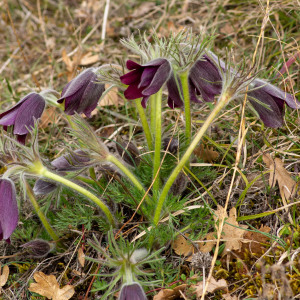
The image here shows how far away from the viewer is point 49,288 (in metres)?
1.50

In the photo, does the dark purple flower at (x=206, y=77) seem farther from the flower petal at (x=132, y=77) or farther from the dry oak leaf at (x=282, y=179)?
the dry oak leaf at (x=282, y=179)

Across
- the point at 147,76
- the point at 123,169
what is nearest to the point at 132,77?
the point at 147,76

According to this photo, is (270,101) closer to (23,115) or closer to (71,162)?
(71,162)

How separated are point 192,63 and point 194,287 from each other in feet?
2.62

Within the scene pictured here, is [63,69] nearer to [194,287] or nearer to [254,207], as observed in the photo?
[254,207]

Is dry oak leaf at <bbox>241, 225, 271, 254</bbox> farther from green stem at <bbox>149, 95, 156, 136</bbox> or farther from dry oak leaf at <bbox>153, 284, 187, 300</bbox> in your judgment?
green stem at <bbox>149, 95, 156, 136</bbox>

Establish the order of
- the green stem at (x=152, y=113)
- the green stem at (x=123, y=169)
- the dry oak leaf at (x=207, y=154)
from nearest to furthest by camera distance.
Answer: the green stem at (x=123, y=169)
the green stem at (x=152, y=113)
the dry oak leaf at (x=207, y=154)

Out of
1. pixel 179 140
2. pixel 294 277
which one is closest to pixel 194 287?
pixel 294 277

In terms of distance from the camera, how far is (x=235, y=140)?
182cm

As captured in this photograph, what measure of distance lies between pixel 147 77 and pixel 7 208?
2.09 ft

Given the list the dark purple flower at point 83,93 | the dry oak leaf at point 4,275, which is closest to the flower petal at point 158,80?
the dark purple flower at point 83,93

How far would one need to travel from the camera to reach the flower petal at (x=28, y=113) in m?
1.46

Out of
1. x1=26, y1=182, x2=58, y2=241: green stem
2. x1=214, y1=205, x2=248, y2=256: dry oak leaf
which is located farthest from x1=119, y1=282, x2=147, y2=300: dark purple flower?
x1=26, y1=182, x2=58, y2=241: green stem

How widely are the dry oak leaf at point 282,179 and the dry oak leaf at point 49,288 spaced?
0.90 m
